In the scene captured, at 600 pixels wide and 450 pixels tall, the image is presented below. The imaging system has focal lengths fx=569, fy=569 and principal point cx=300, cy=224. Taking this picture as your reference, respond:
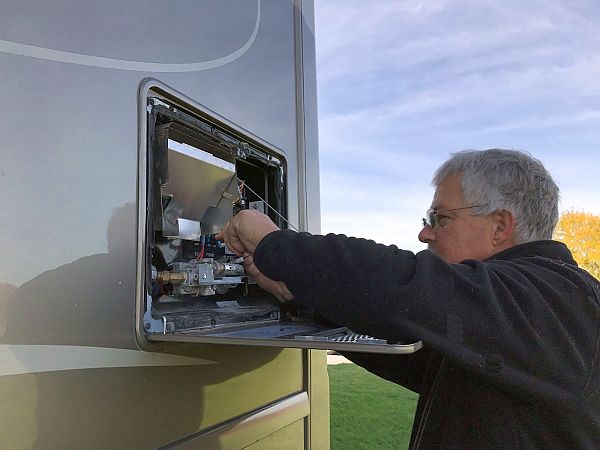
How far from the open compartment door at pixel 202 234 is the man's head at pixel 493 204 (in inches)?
19.5

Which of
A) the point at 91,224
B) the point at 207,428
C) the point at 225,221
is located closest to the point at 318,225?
the point at 225,221

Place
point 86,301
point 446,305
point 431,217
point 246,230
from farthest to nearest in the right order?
point 431,217
point 246,230
point 446,305
point 86,301

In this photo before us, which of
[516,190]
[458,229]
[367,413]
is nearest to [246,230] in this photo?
[458,229]

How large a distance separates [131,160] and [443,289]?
73cm

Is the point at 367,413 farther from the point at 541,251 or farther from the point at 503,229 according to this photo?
the point at 541,251

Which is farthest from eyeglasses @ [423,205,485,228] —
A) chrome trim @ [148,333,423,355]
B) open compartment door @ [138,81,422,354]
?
chrome trim @ [148,333,423,355]

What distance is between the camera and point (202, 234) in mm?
1674

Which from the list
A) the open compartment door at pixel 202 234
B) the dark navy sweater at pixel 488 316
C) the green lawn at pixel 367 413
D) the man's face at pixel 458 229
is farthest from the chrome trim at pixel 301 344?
the green lawn at pixel 367 413

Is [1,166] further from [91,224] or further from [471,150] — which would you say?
[471,150]

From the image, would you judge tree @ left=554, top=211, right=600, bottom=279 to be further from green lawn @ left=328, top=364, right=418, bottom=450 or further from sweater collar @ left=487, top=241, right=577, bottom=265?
sweater collar @ left=487, top=241, right=577, bottom=265

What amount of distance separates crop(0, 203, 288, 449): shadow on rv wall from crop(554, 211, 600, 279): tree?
1979 centimetres

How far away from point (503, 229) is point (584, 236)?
66.0 feet

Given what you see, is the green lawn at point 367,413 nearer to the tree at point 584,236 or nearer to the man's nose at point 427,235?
the man's nose at point 427,235

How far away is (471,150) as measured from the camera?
6.07 ft
